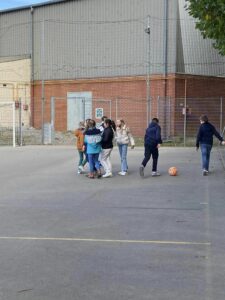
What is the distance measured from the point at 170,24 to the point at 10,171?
59.4ft

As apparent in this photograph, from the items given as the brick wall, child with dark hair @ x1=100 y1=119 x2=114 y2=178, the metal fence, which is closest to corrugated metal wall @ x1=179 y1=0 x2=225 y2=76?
the brick wall

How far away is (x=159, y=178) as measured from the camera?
14688 mm

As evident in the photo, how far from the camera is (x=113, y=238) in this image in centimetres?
769

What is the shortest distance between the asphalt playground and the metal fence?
15998 mm

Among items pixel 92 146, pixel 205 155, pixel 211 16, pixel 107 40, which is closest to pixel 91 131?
pixel 92 146

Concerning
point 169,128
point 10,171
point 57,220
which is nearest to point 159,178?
point 10,171

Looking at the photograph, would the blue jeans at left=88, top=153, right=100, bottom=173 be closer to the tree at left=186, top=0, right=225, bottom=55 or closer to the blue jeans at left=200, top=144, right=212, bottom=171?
the blue jeans at left=200, top=144, right=212, bottom=171

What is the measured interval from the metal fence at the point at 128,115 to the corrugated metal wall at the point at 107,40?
1.80 meters

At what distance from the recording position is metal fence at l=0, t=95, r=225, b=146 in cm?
3059

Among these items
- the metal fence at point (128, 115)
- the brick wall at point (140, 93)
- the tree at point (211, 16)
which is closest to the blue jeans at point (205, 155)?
the tree at point (211, 16)

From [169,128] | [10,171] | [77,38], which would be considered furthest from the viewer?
[77,38]

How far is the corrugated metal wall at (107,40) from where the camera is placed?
32.0 metres

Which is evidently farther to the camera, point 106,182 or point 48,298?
point 106,182

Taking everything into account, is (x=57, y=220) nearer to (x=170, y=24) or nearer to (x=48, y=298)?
(x=48, y=298)
